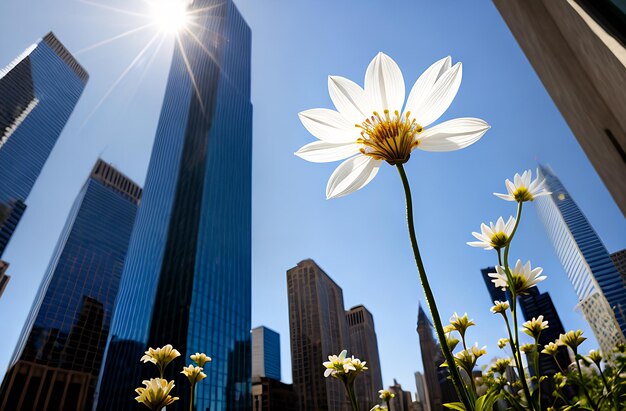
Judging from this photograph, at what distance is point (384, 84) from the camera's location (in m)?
0.73

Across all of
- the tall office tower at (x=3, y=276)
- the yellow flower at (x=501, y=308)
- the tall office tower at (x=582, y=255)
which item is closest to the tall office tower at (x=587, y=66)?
the yellow flower at (x=501, y=308)

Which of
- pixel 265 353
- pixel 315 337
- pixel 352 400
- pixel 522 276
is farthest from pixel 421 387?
pixel 522 276

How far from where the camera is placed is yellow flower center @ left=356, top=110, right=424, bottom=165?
2.19 ft

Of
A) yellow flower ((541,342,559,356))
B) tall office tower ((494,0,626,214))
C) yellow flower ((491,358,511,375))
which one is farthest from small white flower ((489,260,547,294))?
yellow flower ((491,358,511,375))

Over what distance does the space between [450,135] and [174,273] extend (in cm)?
4417

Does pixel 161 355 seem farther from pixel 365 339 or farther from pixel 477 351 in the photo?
pixel 365 339

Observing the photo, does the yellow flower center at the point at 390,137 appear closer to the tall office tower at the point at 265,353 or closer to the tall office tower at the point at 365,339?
the tall office tower at the point at 365,339

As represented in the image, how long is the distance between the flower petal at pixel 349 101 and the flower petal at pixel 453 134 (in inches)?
5.9

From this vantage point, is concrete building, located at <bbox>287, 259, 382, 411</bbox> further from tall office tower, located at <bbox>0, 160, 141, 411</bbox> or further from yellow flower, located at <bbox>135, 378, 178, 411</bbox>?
yellow flower, located at <bbox>135, 378, 178, 411</bbox>

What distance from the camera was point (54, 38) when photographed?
77500mm

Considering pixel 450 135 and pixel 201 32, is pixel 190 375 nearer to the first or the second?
pixel 450 135

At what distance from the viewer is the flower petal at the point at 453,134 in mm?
651

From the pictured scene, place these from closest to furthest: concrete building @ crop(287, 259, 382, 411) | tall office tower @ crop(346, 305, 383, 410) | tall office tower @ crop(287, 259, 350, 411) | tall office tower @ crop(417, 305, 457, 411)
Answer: tall office tower @ crop(287, 259, 350, 411) → concrete building @ crop(287, 259, 382, 411) → tall office tower @ crop(417, 305, 457, 411) → tall office tower @ crop(346, 305, 383, 410)

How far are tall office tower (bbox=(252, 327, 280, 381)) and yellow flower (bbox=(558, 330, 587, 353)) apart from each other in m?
121
